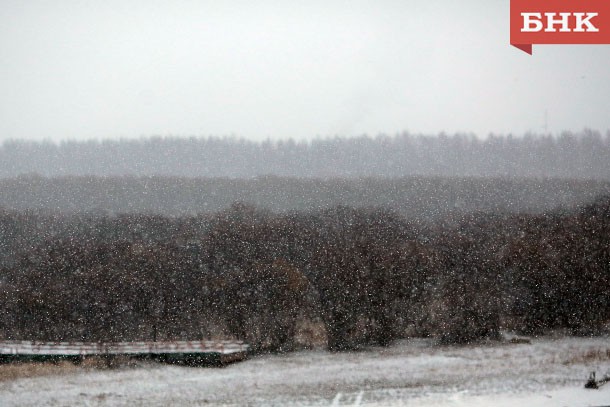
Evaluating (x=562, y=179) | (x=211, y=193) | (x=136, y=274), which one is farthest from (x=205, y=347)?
(x=562, y=179)

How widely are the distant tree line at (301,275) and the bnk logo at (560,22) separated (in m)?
1.79

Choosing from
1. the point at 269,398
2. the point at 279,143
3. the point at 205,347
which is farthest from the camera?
the point at 279,143

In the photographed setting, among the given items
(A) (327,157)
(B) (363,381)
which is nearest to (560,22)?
(A) (327,157)

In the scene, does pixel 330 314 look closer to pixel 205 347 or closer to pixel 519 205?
pixel 205 347

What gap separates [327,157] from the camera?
7543 millimetres

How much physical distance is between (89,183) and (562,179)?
4.88 metres

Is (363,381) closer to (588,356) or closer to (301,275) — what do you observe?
(301,275)

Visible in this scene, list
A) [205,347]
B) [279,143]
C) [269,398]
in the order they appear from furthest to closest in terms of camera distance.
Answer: [279,143], [205,347], [269,398]

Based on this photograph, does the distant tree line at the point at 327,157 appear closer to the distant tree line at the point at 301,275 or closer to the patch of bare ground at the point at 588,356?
the distant tree line at the point at 301,275

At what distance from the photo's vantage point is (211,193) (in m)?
7.27

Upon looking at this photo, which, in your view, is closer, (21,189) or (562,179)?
(21,189)

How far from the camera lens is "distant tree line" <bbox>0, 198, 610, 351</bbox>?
275 inches

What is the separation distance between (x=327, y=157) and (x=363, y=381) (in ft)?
7.59

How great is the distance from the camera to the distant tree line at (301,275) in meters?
7.00
